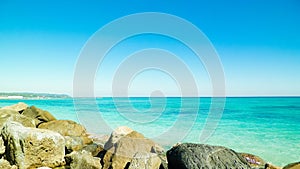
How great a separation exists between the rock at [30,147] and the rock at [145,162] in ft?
7.21

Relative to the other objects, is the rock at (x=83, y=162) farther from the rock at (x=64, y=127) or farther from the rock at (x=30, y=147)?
the rock at (x=64, y=127)

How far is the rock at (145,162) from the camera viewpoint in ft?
17.7

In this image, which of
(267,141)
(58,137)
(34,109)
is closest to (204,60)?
(58,137)

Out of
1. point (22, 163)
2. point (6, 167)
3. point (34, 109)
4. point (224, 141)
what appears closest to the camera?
point (6, 167)

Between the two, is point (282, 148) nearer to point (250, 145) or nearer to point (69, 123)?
point (250, 145)

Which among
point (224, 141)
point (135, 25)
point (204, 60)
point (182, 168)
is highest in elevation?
point (135, 25)

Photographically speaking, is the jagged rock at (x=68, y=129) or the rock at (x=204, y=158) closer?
the rock at (x=204, y=158)

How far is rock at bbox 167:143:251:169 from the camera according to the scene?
14.3ft

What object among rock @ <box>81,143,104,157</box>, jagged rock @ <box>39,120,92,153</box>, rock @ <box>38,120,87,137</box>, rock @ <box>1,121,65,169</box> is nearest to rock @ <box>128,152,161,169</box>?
→ rock @ <box>1,121,65,169</box>

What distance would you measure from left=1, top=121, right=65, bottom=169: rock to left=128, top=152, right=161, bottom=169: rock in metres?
2.20

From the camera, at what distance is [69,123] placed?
10562 millimetres

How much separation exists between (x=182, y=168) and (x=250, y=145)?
10.1 metres

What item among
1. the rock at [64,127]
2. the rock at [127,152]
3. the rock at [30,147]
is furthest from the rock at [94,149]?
the rock at [64,127]

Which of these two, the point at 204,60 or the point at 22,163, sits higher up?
the point at 204,60
